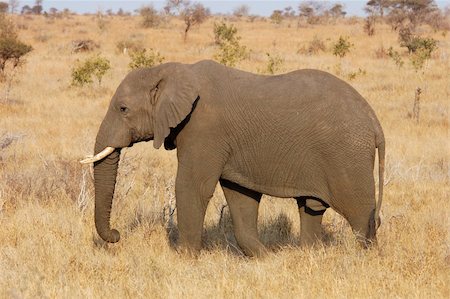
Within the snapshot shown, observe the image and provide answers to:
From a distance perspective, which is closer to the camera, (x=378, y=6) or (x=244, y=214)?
(x=244, y=214)

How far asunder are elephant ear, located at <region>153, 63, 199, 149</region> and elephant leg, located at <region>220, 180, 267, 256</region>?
3.36 ft

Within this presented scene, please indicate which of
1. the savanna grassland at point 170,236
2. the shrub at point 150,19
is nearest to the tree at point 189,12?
the shrub at point 150,19

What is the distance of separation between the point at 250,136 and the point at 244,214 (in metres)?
0.95

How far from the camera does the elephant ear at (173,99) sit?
16.9ft

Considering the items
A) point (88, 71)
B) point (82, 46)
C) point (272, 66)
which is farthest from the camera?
point (82, 46)

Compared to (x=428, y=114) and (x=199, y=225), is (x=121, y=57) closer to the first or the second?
(x=428, y=114)

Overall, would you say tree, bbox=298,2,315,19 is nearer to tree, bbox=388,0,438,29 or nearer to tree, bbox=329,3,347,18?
tree, bbox=329,3,347,18

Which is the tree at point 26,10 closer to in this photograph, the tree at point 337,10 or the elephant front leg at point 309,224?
the tree at point 337,10

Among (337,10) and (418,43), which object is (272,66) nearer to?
(418,43)

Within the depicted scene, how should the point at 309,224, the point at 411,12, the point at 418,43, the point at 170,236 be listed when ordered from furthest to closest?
the point at 411,12 < the point at 418,43 < the point at 170,236 < the point at 309,224

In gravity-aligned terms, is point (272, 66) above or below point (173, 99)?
below

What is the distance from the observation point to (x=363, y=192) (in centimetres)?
516

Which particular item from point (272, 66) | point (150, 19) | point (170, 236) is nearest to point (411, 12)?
point (150, 19)

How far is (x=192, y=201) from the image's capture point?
5.43 meters
